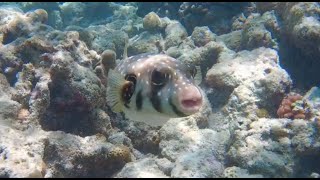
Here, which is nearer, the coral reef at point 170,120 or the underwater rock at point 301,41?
the coral reef at point 170,120

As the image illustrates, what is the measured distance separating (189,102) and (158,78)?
417 millimetres

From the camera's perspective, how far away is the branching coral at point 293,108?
5.55 meters

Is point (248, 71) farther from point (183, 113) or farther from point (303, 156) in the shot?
point (183, 113)

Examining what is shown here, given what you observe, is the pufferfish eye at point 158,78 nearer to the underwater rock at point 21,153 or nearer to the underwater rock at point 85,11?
the underwater rock at point 21,153

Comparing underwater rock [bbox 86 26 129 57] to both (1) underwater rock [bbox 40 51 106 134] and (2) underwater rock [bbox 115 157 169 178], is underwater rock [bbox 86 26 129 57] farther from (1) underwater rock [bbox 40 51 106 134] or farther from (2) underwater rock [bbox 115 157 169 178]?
(2) underwater rock [bbox 115 157 169 178]

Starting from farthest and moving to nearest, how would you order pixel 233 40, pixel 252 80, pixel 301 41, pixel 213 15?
pixel 213 15, pixel 233 40, pixel 301 41, pixel 252 80

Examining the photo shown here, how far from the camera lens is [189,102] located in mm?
2609

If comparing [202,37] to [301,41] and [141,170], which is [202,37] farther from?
[141,170]

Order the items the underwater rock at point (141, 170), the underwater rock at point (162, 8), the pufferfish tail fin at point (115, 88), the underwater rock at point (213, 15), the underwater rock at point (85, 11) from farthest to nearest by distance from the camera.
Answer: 1. the underwater rock at point (85, 11)
2. the underwater rock at point (162, 8)
3. the underwater rock at point (213, 15)
4. the underwater rock at point (141, 170)
5. the pufferfish tail fin at point (115, 88)

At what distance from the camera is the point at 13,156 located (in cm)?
400

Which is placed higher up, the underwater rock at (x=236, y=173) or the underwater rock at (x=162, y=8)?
the underwater rock at (x=162, y=8)

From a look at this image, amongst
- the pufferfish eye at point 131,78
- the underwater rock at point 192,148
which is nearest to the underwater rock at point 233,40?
the underwater rock at point 192,148

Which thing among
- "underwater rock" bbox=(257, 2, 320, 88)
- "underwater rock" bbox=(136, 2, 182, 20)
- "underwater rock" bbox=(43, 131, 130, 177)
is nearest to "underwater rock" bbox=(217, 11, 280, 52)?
"underwater rock" bbox=(257, 2, 320, 88)

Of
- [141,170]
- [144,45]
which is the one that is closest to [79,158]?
[141,170]
